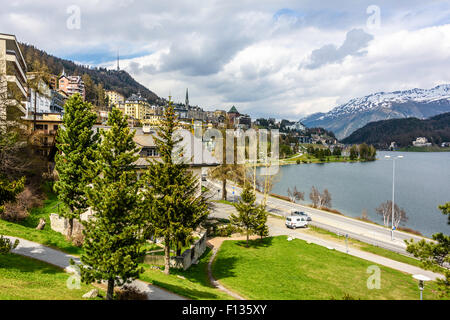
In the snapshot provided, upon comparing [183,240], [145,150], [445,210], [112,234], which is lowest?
[183,240]

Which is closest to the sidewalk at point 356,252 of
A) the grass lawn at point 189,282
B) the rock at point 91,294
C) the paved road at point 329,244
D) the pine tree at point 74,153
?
the paved road at point 329,244

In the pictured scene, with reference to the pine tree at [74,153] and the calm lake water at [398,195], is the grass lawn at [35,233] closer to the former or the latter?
the pine tree at [74,153]

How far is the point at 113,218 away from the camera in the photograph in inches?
539

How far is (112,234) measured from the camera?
45.6 ft

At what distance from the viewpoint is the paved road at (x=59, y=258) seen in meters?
16.0

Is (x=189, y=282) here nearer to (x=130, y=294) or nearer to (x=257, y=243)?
(x=130, y=294)

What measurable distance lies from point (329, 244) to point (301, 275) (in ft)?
36.5

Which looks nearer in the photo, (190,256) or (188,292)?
(188,292)

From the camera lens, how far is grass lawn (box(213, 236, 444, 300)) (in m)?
20.2

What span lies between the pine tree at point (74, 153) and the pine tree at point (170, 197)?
619 cm

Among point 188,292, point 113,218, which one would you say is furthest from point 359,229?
point 113,218
